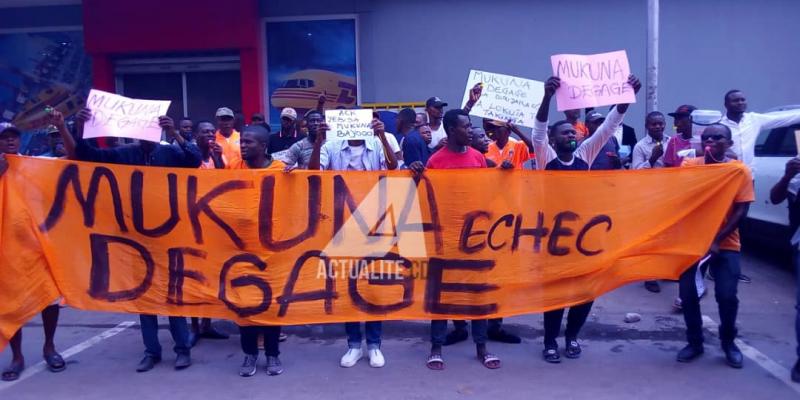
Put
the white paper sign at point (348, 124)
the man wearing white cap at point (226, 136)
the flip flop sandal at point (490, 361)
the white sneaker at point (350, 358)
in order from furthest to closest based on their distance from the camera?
1. the man wearing white cap at point (226, 136)
2. the white paper sign at point (348, 124)
3. the white sneaker at point (350, 358)
4. the flip flop sandal at point (490, 361)

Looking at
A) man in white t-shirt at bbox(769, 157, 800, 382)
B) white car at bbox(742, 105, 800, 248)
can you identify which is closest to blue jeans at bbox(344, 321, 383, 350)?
man in white t-shirt at bbox(769, 157, 800, 382)

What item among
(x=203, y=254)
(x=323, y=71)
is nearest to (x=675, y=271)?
(x=203, y=254)

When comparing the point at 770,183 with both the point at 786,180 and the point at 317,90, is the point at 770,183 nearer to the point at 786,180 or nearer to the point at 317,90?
the point at 786,180

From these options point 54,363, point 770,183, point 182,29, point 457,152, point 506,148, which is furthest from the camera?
point 182,29

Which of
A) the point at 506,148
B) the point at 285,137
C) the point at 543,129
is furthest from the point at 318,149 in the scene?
the point at 285,137

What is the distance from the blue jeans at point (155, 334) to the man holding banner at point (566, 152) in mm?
2671

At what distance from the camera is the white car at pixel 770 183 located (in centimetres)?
777

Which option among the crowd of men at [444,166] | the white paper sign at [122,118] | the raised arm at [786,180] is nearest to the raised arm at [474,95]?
the crowd of men at [444,166]

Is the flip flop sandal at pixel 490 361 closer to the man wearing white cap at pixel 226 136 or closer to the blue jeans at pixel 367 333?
the blue jeans at pixel 367 333

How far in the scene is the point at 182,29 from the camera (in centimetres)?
1172

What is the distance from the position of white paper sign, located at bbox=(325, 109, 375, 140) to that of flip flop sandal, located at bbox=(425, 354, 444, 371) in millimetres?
1710

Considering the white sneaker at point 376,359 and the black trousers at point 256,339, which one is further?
the white sneaker at point 376,359

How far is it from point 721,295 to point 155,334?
13.3 ft

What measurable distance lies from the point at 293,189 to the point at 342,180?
358 millimetres
